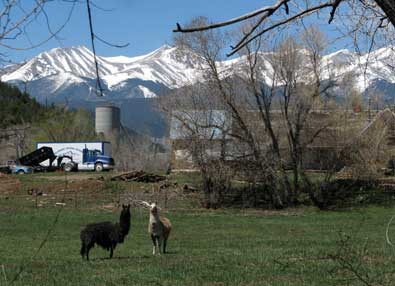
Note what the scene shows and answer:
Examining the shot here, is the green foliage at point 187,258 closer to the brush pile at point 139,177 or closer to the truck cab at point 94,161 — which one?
the brush pile at point 139,177

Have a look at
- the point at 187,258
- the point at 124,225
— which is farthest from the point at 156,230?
the point at 187,258

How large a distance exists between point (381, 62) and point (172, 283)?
4569 mm

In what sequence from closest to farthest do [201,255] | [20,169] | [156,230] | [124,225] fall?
[124,225], [201,255], [156,230], [20,169]

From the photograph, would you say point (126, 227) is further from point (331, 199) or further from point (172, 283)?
point (331, 199)

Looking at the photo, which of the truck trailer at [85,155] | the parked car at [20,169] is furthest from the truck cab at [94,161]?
the parked car at [20,169]

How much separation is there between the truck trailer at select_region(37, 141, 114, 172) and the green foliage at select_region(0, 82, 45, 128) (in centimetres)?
7618

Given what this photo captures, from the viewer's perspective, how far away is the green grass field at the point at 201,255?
34.7ft

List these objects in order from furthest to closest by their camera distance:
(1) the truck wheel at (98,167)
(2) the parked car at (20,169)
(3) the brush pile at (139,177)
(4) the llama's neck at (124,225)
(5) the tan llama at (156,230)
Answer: (1) the truck wheel at (98,167), (2) the parked car at (20,169), (3) the brush pile at (139,177), (5) the tan llama at (156,230), (4) the llama's neck at (124,225)

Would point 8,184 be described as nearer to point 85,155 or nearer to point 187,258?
point 85,155

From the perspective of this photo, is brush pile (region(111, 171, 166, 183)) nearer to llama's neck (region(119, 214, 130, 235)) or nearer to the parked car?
the parked car

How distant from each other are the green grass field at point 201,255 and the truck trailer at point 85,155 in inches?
1751

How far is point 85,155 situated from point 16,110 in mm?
78618

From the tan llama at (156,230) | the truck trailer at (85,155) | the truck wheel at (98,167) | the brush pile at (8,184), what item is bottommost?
the brush pile at (8,184)

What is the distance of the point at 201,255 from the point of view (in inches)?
650
